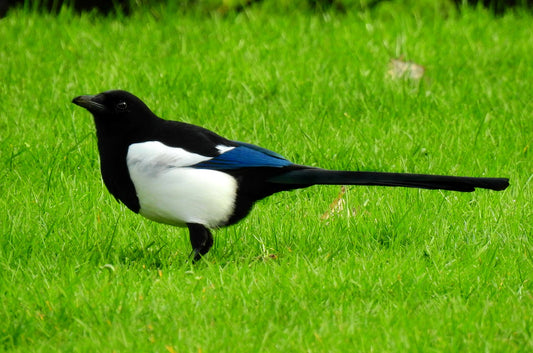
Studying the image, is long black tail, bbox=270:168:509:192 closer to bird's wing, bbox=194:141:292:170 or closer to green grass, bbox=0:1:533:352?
bird's wing, bbox=194:141:292:170

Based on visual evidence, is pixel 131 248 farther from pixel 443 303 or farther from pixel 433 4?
pixel 433 4

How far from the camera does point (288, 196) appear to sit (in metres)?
4.70

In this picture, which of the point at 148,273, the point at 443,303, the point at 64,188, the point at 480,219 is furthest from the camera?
the point at 64,188

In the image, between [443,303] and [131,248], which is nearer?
[443,303]

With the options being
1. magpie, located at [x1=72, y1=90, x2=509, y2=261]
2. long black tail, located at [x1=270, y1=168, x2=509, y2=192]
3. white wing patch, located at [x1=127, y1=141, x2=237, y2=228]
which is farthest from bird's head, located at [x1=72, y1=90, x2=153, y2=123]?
long black tail, located at [x1=270, y1=168, x2=509, y2=192]

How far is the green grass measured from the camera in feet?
10.1

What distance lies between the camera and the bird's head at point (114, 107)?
3803 millimetres

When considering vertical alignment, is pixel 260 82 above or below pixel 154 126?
below

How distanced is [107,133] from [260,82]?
236 centimetres

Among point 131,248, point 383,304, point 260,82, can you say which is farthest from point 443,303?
point 260,82

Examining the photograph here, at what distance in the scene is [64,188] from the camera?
4641 millimetres

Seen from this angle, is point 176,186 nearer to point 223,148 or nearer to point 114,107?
point 223,148

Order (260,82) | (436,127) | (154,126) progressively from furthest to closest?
(260,82), (436,127), (154,126)

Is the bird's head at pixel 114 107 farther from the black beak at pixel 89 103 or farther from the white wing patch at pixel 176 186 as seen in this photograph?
the white wing patch at pixel 176 186
